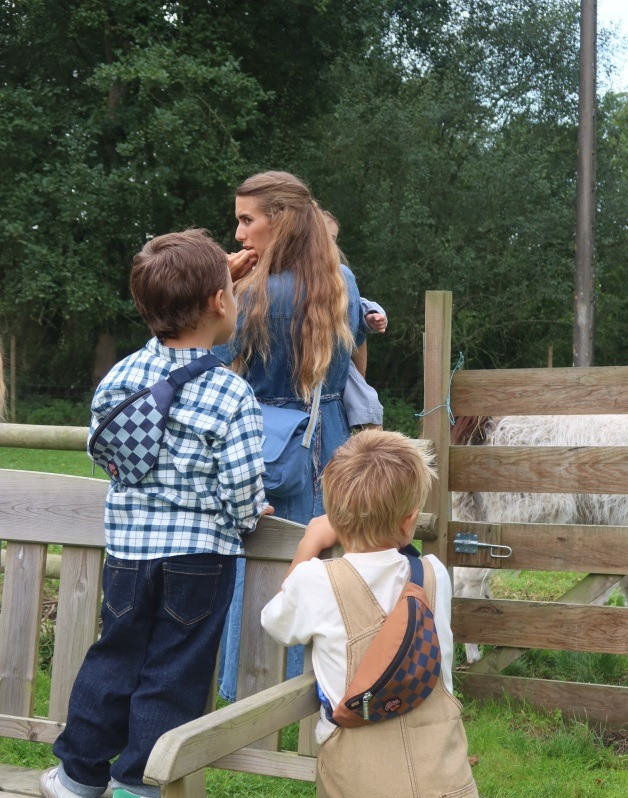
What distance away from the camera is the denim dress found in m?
3.13

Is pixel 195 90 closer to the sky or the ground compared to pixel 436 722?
closer to the sky

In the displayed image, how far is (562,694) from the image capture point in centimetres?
444

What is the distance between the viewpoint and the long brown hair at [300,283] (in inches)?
122

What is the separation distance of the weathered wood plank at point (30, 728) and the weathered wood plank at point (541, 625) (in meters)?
2.35

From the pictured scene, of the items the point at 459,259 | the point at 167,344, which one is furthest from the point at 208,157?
the point at 167,344

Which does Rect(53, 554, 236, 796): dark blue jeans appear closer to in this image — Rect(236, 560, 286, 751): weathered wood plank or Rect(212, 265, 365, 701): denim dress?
Rect(236, 560, 286, 751): weathered wood plank

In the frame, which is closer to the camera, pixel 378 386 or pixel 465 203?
pixel 465 203

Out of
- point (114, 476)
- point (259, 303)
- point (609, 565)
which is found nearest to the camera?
point (114, 476)

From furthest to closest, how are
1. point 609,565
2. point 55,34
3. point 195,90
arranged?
point 55,34 < point 195,90 < point 609,565

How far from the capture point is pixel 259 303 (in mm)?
3113

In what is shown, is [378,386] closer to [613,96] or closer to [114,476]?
[613,96]

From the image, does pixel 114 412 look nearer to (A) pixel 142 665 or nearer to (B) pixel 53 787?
(A) pixel 142 665

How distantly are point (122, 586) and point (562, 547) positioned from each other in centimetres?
260

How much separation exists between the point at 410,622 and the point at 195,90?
60.7 ft
